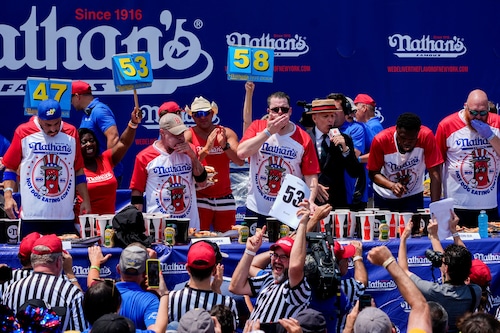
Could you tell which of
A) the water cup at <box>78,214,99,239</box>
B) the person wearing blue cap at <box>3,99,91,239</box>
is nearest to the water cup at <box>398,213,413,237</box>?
the water cup at <box>78,214,99,239</box>

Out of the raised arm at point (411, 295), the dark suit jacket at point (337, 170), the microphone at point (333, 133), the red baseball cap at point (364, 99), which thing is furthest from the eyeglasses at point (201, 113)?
the raised arm at point (411, 295)

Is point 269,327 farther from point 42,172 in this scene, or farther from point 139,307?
point 42,172

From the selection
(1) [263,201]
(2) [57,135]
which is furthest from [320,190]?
(2) [57,135]

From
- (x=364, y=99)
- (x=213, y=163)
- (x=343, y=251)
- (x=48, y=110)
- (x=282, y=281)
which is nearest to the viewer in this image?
(x=282, y=281)

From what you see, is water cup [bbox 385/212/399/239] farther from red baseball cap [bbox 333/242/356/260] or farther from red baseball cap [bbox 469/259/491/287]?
red baseball cap [bbox 469/259/491/287]

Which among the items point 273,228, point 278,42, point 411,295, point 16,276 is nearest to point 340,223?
point 273,228

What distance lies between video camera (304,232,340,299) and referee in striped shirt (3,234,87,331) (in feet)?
4.64

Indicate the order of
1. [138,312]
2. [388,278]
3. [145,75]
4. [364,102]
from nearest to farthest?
[138,312], [388,278], [145,75], [364,102]

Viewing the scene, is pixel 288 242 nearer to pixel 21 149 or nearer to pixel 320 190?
pixel 320 190

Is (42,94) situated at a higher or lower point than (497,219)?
higher

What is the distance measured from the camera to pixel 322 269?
6.18 meters

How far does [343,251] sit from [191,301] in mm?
1216

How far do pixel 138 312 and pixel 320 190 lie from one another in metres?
2.32

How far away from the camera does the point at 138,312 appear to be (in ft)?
19.6
